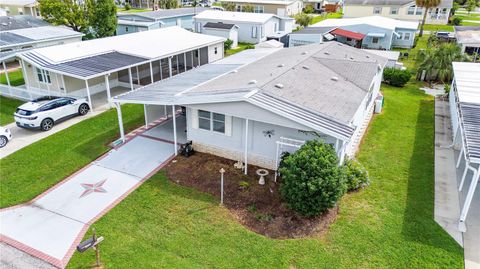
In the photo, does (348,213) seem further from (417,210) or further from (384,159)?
(384,159)

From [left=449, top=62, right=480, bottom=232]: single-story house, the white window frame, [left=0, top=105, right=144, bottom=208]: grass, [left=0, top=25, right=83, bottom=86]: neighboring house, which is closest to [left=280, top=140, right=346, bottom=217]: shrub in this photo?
[left=449, top=62, right=480, bottom=232]: single-story house

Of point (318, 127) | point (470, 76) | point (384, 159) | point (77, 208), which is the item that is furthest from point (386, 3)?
point (77, 208)

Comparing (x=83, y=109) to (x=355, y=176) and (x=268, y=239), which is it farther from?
Answer: (x=355, y=176)

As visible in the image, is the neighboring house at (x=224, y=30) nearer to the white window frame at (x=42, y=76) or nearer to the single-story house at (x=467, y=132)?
the white window frame at (x=42, y=76)

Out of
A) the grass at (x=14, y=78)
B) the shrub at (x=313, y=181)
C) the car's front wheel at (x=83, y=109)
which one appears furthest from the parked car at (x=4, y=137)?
the shrub at (x=313, y=181)

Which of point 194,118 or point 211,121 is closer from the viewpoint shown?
point 211,121

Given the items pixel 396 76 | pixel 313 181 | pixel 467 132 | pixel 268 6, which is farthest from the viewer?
pixel 268 6

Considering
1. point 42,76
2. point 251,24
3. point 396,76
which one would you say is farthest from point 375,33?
point 42,76
